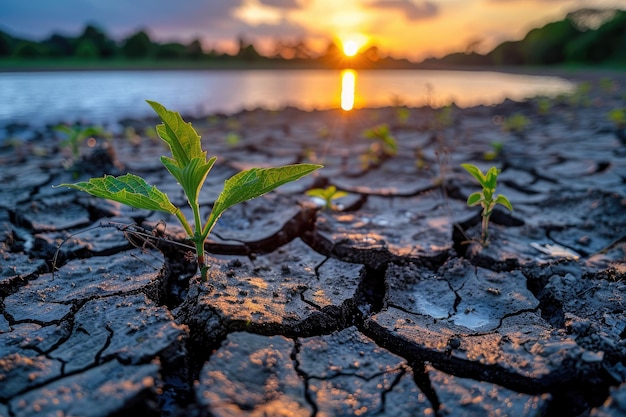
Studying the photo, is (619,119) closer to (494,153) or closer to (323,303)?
(494,153)

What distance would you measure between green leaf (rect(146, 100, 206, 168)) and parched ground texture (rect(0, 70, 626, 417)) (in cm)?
43

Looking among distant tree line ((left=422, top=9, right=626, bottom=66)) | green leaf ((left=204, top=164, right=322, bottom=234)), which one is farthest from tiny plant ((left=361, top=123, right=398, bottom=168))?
distant tree line ((left=422, top=9, right=626, bottom=66))

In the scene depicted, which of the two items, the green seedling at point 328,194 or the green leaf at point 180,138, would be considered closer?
the green leaf at point 180,138

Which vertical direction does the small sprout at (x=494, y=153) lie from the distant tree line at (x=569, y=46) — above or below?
below

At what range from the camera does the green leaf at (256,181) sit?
158cm

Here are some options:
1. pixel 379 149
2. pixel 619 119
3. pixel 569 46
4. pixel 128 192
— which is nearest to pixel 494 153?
pixel 379 149

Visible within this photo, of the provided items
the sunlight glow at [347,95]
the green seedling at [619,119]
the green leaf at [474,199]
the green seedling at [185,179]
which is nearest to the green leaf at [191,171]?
the green seedling at [185,179]

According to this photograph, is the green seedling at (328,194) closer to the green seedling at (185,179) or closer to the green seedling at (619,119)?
the green seedling at (185,179)

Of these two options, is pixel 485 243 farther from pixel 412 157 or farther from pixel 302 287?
pixel 412 157

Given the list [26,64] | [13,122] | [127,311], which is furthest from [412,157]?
[26,64]

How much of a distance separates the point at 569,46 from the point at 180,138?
1413 inches

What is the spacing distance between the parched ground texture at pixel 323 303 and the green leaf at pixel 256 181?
358 millimetres

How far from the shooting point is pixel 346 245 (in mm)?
2221

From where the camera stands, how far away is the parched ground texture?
1261 millimetres
